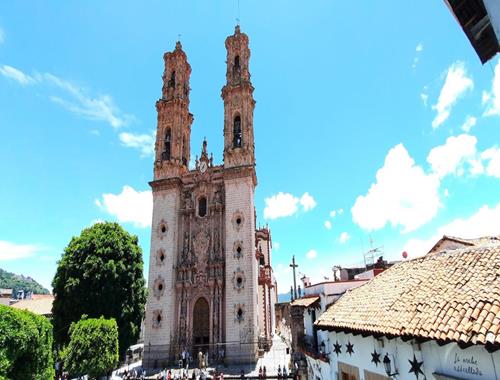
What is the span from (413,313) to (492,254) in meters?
2.49

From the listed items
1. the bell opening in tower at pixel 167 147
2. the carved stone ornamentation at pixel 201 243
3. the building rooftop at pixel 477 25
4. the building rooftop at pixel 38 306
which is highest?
the bell opening in tower at pixel 167 147

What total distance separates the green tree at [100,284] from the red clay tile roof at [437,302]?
19.2 meters

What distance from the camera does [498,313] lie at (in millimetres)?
4922

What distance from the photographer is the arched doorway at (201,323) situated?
89.7 ft

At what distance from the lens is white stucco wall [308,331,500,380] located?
483 cm

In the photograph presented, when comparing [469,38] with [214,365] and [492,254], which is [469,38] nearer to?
[492,254]

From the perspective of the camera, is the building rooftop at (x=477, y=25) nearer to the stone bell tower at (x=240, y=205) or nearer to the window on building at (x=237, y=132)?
the stone bell tower at (x=240, y=205)

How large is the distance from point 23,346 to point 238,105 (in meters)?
26.7

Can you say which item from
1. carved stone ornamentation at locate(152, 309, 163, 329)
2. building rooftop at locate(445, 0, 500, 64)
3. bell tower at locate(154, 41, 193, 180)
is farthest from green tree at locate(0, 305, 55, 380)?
bell tower at locate(154, 41, 193, 180)

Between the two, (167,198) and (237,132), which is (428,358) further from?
(237,132)

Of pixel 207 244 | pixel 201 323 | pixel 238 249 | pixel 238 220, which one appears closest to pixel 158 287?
pixel 201 323

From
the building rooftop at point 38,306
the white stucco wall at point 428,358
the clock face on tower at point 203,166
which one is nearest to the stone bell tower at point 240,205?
the clock face on tower at point 203,166

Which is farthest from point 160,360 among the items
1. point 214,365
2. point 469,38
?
point 469,38

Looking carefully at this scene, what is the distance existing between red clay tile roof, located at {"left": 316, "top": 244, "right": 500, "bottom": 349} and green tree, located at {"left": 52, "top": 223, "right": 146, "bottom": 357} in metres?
19.2
